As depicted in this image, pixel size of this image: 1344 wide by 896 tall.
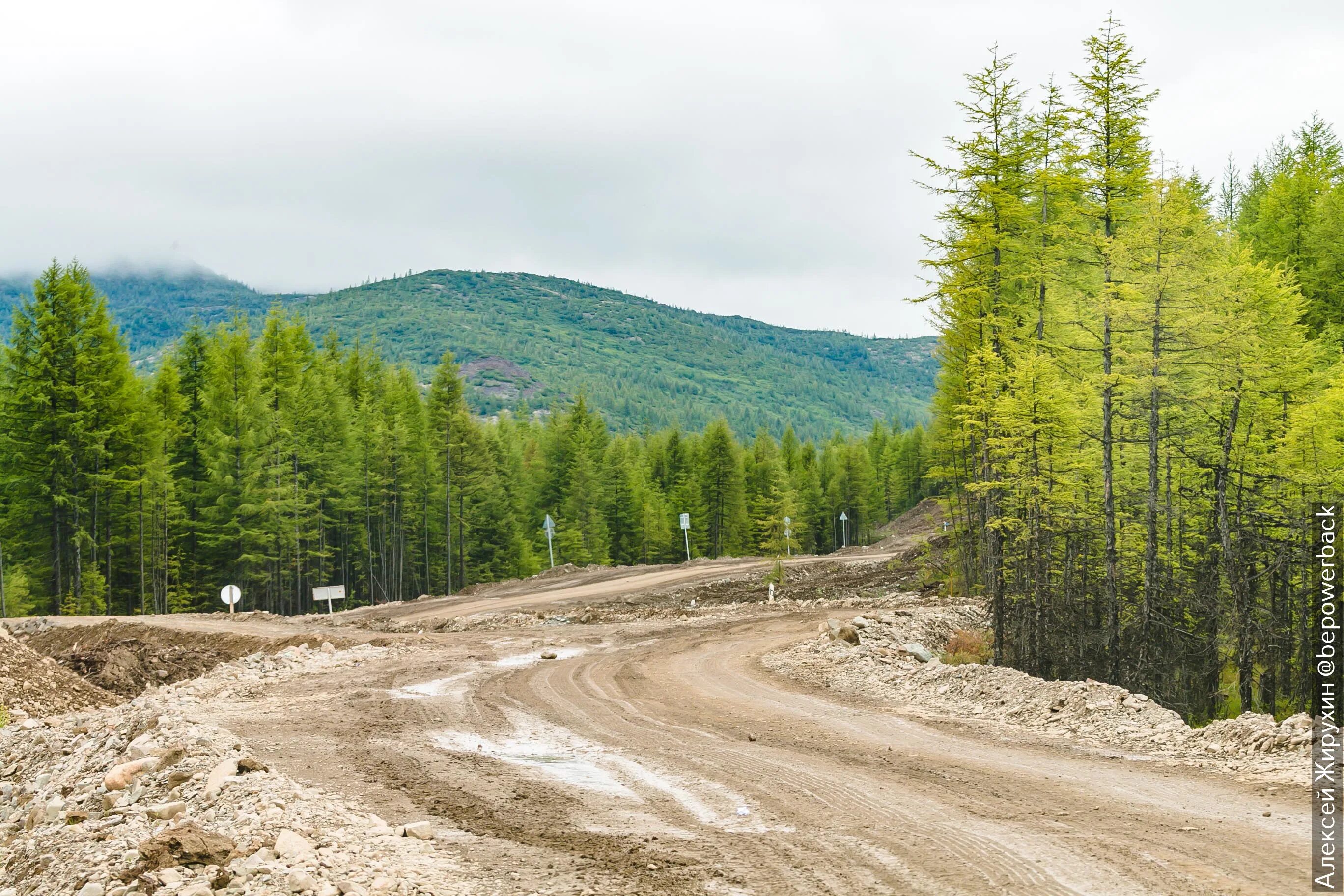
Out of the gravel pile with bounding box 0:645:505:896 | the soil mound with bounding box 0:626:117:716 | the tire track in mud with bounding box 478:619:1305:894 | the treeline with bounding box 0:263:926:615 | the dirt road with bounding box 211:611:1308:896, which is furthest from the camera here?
the treeline with bounding box 0:263:926:615

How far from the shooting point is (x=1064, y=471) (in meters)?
21.4

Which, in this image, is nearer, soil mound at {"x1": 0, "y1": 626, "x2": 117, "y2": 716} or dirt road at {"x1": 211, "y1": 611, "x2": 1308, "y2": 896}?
dirt road at {"x1": 211, "y1": 611, "x2": 1308, "y2": 896}

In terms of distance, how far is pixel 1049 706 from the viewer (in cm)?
1240

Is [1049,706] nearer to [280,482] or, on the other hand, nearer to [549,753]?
[549,753]

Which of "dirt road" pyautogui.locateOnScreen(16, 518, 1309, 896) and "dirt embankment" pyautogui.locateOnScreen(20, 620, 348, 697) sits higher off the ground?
"dirt road" pyautogui.locateOnScreen(16, 518, 1309, 896)

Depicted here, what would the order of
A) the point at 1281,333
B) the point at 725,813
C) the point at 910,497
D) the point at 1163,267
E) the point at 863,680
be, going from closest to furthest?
the point at 725,813 < the point at 863,680 < the point at 1163,267 < the point at 1281,333 < the point at 910,497

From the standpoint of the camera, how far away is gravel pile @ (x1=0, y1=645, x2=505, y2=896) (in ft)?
21.5

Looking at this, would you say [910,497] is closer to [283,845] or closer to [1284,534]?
[1284,534]

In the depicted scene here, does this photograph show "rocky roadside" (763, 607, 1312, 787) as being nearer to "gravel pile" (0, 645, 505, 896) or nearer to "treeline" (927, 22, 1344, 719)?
"treeline" (927, 22, 1344, 719)

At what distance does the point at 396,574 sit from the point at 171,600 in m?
16.3

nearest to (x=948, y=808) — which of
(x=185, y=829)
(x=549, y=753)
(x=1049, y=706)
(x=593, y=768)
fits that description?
(x=593, y=768)

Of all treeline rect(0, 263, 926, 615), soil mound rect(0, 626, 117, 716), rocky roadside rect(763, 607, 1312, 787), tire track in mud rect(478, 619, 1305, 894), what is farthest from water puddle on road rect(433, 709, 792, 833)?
treeline rect(0, 263, 926, 615)

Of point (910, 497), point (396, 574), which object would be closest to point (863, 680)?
point (396, 574)

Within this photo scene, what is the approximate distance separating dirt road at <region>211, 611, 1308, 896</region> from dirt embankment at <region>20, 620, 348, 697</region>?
8.79 meters
